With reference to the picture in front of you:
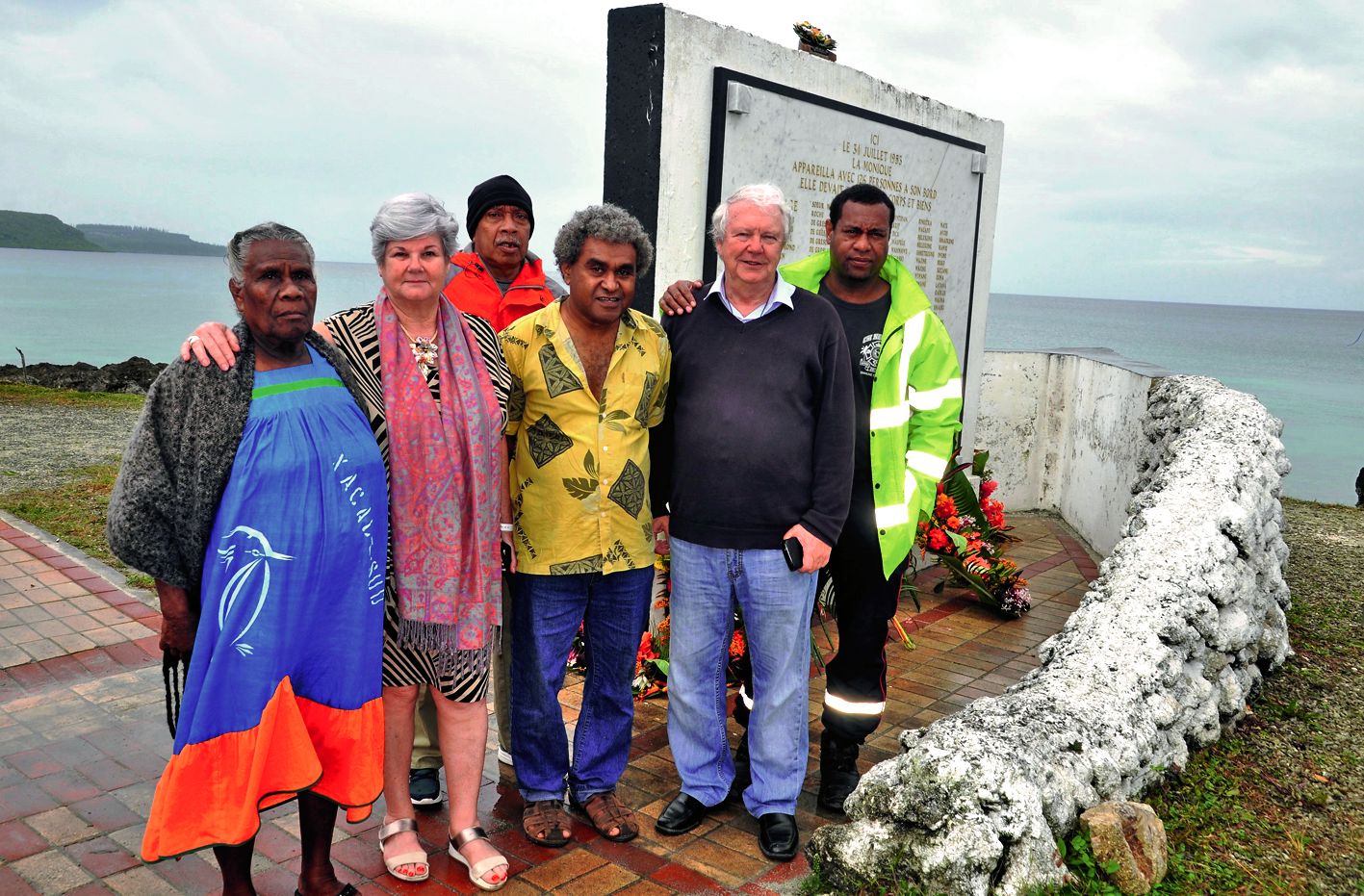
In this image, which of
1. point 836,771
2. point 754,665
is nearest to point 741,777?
point 836,771

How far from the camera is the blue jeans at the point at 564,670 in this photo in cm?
308

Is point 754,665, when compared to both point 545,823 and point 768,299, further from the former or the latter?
point 768,299

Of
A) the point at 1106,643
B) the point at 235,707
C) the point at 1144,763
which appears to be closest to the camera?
the point at 235,707

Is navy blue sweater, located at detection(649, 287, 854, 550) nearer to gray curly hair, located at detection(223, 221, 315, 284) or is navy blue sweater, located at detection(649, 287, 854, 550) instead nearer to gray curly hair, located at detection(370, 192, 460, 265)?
gray curly hair, located at detection(370, 192, 460, 265)

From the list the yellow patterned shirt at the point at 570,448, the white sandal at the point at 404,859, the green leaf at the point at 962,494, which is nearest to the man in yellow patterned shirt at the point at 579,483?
the yellow patterned shirt at the point at 570,448

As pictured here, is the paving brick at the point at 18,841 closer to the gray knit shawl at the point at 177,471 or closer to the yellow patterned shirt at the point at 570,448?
the gray knit shawl at the point at 177,471

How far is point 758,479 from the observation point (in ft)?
9.87

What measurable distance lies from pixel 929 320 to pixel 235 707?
2.41m

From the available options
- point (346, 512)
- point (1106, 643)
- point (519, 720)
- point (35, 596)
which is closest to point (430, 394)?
point (346, 512)

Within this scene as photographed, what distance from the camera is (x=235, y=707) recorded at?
2.36 metres

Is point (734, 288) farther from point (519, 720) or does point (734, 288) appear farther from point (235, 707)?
point (235, 707)

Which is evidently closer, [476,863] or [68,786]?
[476,863]

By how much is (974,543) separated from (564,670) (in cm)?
345

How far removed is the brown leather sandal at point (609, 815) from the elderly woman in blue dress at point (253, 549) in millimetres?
953
